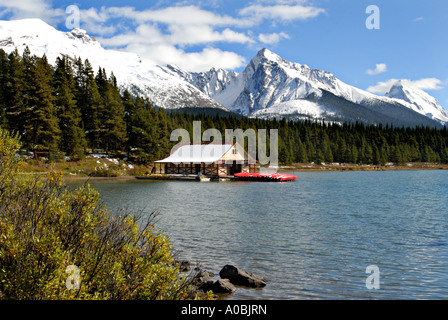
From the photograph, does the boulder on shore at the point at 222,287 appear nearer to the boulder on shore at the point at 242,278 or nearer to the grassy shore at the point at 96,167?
the boulder on shore at the point at 242,278

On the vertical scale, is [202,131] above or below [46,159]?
above

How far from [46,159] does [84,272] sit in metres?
63.4

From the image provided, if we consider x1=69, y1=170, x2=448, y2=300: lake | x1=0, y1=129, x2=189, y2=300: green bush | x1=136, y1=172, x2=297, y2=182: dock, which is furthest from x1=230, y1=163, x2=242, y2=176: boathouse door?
x1=0, y1=129, x2=189, y2=300: green bush

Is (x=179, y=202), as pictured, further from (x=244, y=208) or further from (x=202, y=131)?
(x=202, y=131)

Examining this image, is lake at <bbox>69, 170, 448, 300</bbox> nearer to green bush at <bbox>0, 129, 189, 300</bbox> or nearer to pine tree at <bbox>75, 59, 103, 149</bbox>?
green bush at <bbox>0, 129, 189, 300</bbox>

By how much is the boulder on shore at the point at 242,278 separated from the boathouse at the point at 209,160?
199 feet

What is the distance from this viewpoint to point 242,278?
13250 millimetres

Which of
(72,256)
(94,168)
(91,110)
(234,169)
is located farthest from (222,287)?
(91,110)

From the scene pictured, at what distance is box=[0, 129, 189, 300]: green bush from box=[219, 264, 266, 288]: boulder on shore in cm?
492

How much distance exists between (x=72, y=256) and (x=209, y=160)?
67.3 metres

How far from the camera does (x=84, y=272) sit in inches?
318

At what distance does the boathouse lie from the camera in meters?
76.2

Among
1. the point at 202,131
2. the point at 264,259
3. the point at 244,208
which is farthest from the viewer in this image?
the point at 202,131
